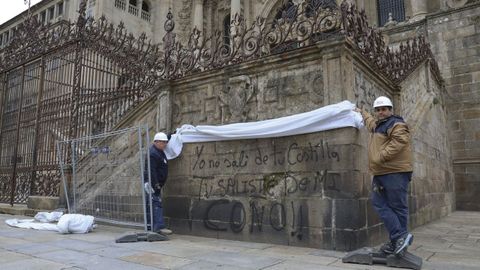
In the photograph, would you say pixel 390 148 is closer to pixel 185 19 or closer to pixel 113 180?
pixel 113 180

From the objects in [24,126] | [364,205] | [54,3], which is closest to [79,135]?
[24,126]

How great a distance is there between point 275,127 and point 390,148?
2.14 meters

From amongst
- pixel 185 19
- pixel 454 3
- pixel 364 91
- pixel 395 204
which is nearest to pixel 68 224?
pixel 395 204

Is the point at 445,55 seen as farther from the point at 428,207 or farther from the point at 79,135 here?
the point at 79,135

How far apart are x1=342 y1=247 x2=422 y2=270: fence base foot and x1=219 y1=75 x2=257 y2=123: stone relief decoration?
3.29 meters

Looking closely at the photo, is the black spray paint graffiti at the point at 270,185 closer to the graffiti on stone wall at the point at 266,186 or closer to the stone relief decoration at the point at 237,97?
the graffiti on stone wall at the point at 266,186

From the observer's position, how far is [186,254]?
531 centimetres

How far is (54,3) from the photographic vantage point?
3556 centimetres

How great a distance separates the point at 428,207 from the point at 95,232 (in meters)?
8.01

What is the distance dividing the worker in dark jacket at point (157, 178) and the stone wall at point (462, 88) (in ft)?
38.1

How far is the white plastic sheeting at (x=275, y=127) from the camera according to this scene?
5.75m

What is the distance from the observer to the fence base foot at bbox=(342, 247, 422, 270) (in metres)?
4.53

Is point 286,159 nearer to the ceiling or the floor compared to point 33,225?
nearer to the ceiling

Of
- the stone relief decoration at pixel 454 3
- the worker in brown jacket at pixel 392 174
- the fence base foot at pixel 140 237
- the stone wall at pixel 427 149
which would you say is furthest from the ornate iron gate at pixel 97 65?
the stone relief decoration at pixel 454 3
